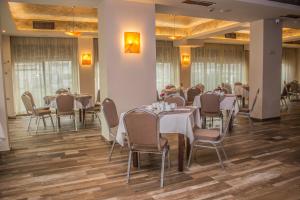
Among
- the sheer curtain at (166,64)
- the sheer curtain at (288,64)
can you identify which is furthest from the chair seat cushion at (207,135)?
the sheer curtain at (288,64)

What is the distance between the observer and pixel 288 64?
14.3m

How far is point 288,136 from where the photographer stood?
207 inches

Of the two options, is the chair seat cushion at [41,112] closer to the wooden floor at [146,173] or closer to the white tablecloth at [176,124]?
the wooden floor at [146,173]

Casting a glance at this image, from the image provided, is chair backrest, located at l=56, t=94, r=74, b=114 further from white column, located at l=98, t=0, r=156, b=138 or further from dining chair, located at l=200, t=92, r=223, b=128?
dining chair, located at l=200, t=92, r=223, b=128

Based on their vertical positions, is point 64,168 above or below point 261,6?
below

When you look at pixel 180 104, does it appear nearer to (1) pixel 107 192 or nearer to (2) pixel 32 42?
(1) pixel 107 192

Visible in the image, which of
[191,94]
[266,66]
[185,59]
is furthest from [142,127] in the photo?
[185,59]

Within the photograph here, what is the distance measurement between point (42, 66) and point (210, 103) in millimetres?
6187

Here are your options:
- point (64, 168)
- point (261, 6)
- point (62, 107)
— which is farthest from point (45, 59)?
point (261, 6)

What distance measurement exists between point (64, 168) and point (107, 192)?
3.48 ft

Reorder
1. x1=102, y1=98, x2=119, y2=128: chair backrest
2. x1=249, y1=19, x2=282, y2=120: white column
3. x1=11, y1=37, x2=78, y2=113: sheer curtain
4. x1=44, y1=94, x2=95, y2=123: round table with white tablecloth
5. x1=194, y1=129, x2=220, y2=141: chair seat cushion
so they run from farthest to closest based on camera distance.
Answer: x1=11, y1=37, x2=78, y2=113: sheer curtain
x1=249, y1=19, x2=282, y2=120: white column
x1=44, y1=94, x2=95, y2=123: round table with white tablecloth
x1=102, y1=98, x2=119, y2=128: chair backrest
x1=194, y1=129, x2=220, y2=141: chair seat cushion

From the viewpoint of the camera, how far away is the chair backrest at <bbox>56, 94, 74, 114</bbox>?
5918 mm

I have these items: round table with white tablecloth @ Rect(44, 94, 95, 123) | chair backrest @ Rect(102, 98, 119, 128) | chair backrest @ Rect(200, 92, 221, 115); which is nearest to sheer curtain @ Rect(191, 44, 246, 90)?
round table with white tablecloth @ Rect(44, 94, 95, 123)

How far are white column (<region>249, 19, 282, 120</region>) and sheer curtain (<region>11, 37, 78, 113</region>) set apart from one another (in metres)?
5.93
